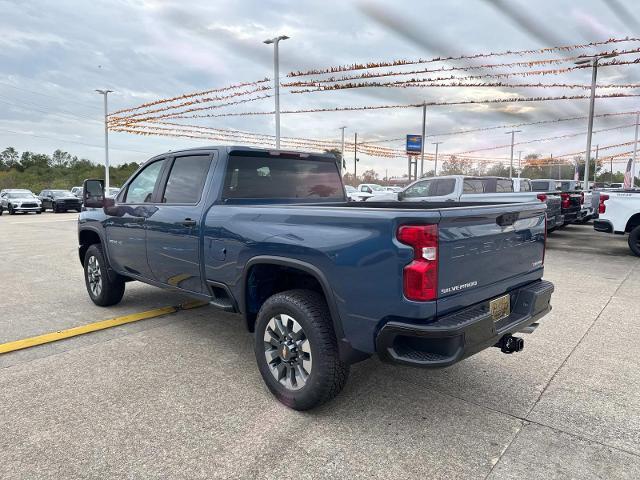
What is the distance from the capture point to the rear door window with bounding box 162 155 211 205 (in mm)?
4086

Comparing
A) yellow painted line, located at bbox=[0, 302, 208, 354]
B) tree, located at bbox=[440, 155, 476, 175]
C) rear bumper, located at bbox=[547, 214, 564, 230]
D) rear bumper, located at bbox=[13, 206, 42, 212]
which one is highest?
tree, located at bbox=[440, 155, 476, 175]

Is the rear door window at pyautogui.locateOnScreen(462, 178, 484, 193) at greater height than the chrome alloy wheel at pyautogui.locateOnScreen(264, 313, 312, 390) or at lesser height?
greater

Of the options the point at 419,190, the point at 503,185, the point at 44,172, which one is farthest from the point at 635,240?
the point at 44,172

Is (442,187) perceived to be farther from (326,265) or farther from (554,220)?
(326,265)

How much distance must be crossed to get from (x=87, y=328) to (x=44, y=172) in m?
76.6

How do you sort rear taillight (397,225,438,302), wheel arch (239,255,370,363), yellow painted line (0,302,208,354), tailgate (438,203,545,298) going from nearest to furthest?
rear taillight (397,225,438,302)
tailgate (438,203,545,298)
wheel arch (239,255,370,363)
yellow painted line (0,302,208,354)

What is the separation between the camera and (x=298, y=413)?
3104mm

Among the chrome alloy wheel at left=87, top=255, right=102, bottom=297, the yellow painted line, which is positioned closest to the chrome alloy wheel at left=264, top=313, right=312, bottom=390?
the yellow painted line

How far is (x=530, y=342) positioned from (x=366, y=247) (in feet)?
8.88

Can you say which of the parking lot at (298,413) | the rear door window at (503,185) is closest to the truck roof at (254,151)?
the parking lot at (298,413)

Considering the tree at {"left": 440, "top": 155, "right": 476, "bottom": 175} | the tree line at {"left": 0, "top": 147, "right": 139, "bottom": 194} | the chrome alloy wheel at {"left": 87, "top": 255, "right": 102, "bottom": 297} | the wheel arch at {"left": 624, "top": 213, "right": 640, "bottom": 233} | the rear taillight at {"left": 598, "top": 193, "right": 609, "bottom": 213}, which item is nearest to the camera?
the chrome alloy wheel at {"left": 87, "top": 255, "right": 102, "bottom": 297}

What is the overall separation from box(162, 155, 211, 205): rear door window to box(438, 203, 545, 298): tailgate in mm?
2305

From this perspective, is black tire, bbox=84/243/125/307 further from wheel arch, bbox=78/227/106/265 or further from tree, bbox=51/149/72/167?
tree, bbox=51/149/72/167

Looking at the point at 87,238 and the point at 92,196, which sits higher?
the point at 92,196
